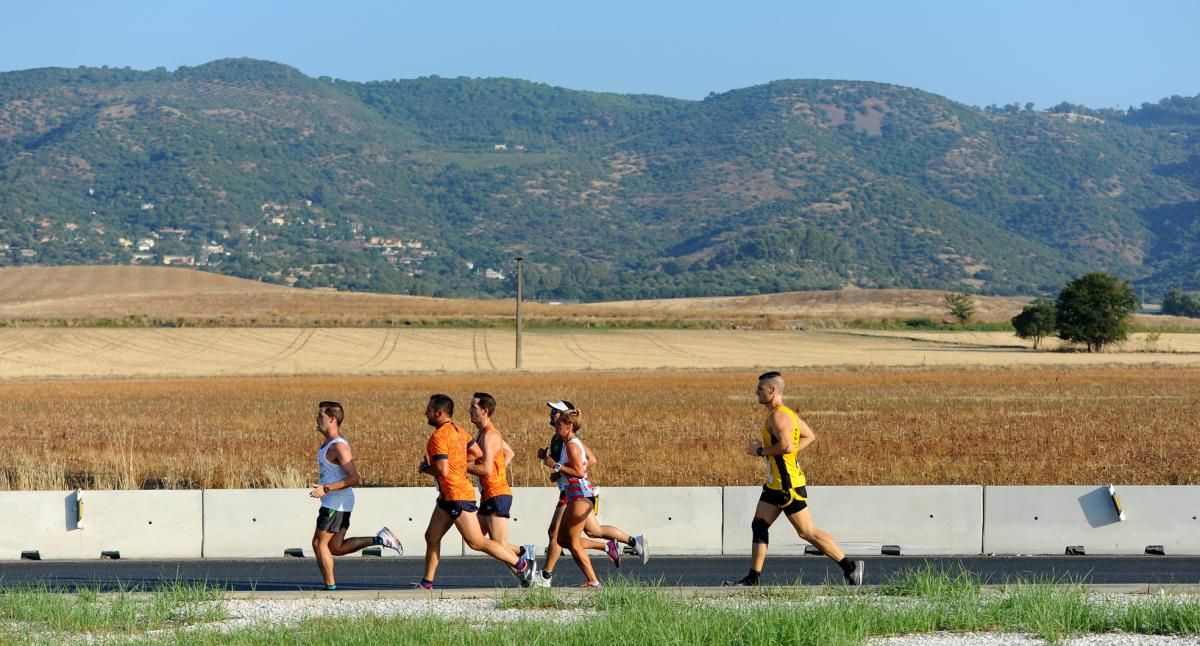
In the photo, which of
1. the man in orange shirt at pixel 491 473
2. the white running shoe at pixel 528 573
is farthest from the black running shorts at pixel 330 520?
the white running shoe at pixel 528 573

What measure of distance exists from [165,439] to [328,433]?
20392 mm

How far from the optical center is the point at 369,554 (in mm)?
17781

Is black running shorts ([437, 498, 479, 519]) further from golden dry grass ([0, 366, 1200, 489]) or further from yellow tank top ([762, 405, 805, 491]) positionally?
golden dry grass ([0, 366, 1200, 489])

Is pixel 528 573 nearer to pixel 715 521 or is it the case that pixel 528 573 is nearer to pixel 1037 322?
pixel 715 521

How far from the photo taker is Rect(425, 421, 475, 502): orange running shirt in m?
13.4

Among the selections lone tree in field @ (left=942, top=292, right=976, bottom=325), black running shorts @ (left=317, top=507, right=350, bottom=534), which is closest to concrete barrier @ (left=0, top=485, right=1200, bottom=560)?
black running shorts @ (left=317, top=507, right=350, bottom=534)

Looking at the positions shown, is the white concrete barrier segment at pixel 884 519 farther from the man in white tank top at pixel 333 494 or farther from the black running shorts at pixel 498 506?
the man in white tank top at pixel 333 494

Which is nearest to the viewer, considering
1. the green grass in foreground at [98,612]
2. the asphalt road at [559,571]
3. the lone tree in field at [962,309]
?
the green grass in foreground at [98,612]

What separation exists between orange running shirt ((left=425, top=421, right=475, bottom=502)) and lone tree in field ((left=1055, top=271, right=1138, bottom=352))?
266 ft

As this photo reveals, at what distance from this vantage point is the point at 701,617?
11672mm

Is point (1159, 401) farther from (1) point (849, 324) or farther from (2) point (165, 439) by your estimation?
(1) point (849, 324)

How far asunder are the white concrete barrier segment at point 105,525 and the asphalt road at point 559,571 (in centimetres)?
27

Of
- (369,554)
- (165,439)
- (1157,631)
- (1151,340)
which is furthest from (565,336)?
(1157,631)

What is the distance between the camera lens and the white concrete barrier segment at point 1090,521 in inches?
695
